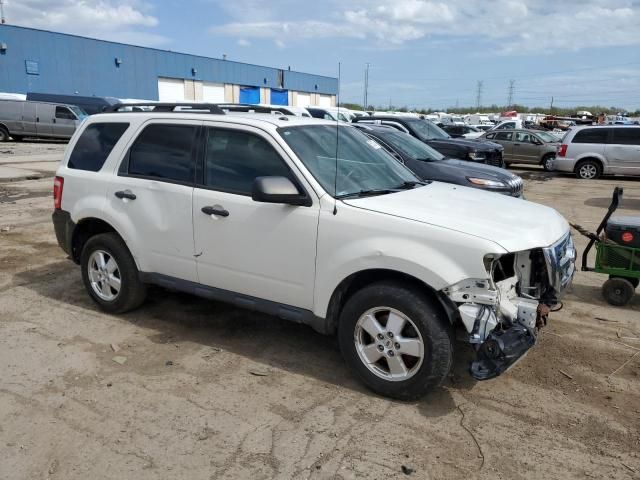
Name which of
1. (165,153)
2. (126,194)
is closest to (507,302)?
(165,153)

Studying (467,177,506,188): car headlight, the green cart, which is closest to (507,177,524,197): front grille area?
(467,177,506,188): car headlight

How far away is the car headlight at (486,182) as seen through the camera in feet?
27.6

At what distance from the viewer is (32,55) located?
117 feet

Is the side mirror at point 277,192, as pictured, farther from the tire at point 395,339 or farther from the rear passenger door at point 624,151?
the rear passenger door at point 624,151

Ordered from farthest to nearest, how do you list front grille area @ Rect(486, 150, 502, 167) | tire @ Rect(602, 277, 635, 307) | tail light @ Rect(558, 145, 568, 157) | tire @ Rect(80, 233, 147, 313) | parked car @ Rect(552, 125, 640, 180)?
tail light @ Rect(558, 145, 568, 157), parked car @ Rect(552, 125, 640, 180), front grille area @ Rect(486, 150, 502, 167), tire @ Rect(602, 277, 635, 307), tire @ Rect(80, 233, 147, 313)

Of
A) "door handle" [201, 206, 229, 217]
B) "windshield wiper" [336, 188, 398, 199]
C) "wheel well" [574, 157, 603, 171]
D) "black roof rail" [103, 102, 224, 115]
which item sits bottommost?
"wheel well" [574, 157, 603, 171]

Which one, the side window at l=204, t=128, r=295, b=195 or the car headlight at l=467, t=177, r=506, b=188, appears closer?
the side window at l=204, t=128, r=295, b=195

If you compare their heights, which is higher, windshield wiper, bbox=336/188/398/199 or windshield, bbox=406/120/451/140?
windshield, bbox=406/120/451/140

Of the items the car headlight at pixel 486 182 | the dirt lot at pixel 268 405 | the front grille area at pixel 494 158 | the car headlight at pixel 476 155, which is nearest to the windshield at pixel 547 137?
the front grille area at pixel 494 158

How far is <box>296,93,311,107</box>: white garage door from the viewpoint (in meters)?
65.3

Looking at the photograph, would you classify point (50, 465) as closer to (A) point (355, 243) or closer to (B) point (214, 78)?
(A) point (355, 243)

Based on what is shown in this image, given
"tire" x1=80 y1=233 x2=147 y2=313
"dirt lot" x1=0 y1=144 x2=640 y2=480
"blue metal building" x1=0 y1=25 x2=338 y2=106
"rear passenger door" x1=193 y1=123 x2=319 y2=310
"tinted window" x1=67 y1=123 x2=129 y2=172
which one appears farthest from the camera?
"blue metal building" x1=0 y1=25 x2=338 y2=106

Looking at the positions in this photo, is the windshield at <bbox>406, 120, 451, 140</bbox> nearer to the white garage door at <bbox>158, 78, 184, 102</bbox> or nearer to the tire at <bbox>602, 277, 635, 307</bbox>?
the tire at <bbox>602, 277, 635, 307</bbox>

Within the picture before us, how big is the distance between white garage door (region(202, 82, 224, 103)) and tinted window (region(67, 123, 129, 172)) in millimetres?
47167
